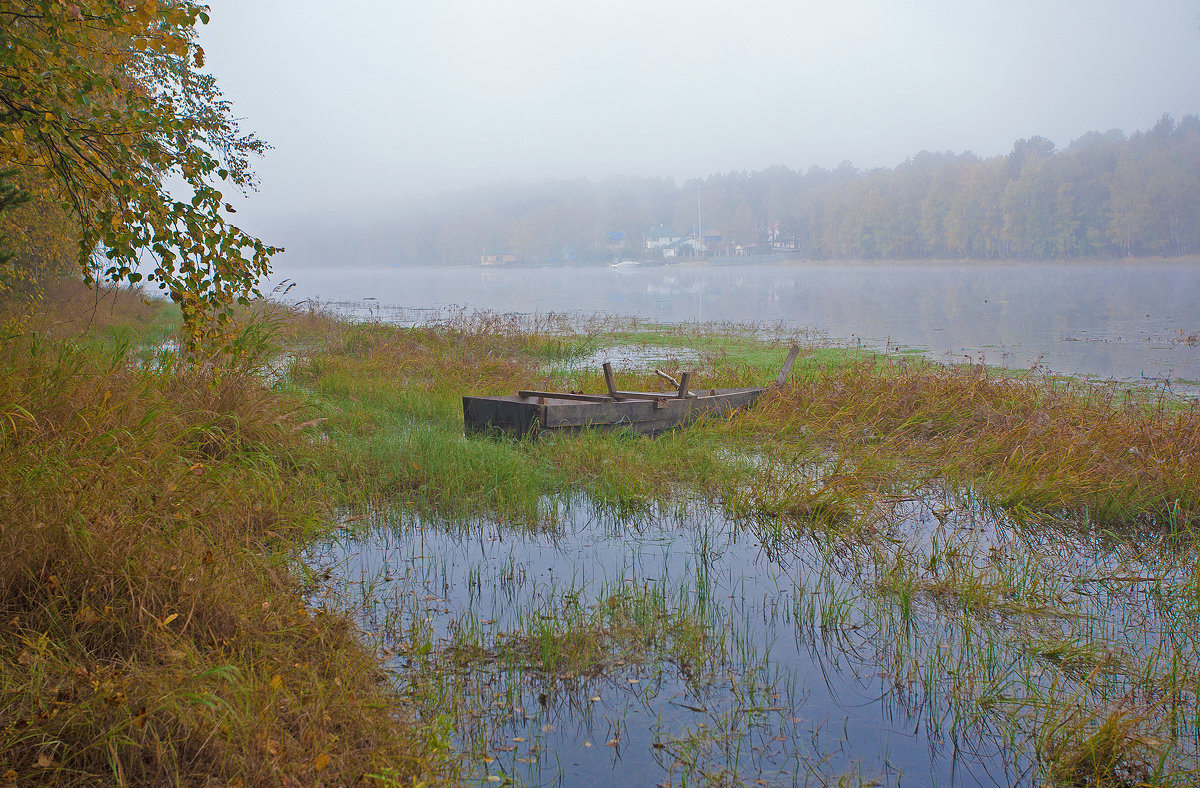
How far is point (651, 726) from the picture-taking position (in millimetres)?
3355

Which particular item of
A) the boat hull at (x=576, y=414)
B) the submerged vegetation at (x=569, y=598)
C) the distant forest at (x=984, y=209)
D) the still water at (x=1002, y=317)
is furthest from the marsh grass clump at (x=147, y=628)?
the distant forest at (x=984, y=209)

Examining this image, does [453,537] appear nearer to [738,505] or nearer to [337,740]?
[738,505]

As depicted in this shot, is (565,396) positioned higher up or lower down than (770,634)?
higher up

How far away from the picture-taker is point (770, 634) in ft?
13.9

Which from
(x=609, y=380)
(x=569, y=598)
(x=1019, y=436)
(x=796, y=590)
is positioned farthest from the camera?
(x=609, y=380)

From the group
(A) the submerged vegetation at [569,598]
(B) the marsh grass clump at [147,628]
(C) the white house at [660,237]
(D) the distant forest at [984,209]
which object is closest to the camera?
(B) the marsh grass clump at [147,628]

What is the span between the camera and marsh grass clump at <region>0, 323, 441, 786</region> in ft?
8.10

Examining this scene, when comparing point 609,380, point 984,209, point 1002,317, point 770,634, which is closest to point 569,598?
point 770,634

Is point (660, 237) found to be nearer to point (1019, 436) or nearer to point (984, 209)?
point (984, 209)

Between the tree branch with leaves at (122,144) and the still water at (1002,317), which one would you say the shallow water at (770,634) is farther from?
the still water at (1002,317)

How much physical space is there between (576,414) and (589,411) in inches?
5.9

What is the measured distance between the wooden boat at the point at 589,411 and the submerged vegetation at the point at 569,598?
8.2 inches

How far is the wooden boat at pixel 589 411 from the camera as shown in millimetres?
7496

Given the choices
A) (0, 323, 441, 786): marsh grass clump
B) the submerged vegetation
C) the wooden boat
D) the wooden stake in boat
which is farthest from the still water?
(0, 323, 441, 786): marsh grass clump
